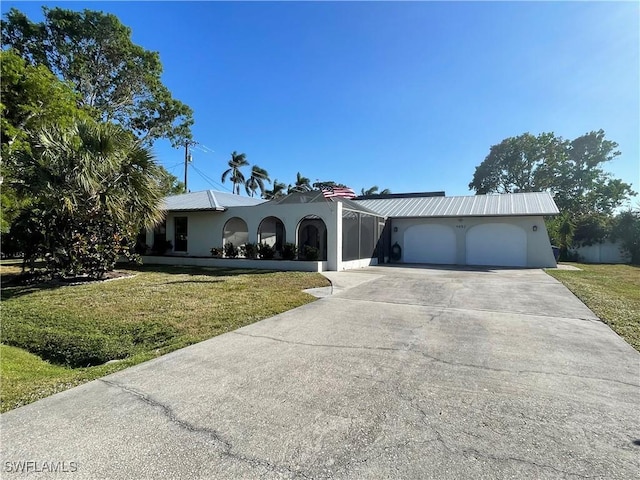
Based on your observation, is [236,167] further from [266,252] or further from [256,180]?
[266,252]

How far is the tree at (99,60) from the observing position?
18469 mm

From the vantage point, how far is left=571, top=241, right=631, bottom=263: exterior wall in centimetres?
2169

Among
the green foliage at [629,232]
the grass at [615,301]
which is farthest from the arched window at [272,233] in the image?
the green foliage at [629,232]

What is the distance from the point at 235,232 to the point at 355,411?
1626cm

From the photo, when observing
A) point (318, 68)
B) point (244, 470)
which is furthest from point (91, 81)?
point (244, 470)

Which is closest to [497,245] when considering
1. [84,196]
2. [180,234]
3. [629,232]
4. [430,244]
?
[430,244]

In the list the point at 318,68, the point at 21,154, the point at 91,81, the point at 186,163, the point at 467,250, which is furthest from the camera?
the point at 186,163

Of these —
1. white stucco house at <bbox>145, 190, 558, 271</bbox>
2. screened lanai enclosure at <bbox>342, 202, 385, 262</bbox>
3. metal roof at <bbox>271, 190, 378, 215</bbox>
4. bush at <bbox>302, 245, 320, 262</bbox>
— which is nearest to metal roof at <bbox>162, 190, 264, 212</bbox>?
white stucco house at <bbox>145, 190, 558, 271</bbox>

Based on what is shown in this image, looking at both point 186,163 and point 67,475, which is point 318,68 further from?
point 186,163

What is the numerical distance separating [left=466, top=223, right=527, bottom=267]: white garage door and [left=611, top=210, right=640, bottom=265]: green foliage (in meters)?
9.50

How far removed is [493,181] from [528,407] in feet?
133

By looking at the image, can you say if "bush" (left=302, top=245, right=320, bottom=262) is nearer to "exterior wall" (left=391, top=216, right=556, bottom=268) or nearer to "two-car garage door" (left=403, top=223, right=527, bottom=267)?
"exterior wall" (left=391, top=216, right=556, bottom=268)

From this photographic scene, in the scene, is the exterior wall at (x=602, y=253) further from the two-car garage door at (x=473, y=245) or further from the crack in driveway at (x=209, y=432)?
the crack in driveway at (x=209, y=432)

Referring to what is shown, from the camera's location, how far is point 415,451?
2338mm
